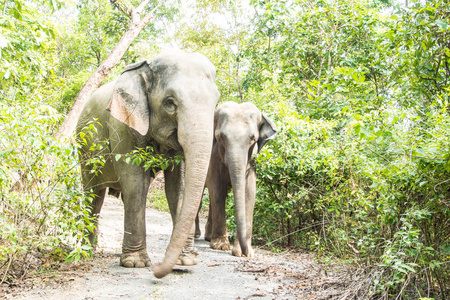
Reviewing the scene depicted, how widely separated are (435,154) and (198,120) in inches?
94.1

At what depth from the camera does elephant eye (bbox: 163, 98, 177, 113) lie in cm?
487

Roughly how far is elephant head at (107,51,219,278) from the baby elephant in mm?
1420

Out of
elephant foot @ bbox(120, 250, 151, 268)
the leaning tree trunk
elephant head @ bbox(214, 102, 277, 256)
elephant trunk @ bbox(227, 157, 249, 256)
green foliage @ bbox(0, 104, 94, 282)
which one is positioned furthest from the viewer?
the leaning tree trunk

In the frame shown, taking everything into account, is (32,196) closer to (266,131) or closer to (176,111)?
(176,111)

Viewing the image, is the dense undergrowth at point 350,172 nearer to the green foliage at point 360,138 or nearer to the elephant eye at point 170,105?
the green foliage at point 360,138

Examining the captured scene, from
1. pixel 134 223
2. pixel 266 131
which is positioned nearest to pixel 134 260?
pixel 134 223

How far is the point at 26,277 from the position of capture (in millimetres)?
4250

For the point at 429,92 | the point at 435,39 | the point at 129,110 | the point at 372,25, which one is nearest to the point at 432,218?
the point at 435,39

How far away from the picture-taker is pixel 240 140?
270 inches

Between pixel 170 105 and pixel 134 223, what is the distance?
157cm

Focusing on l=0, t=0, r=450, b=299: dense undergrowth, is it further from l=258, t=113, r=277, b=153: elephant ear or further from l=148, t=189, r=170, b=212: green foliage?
l=148, t=189, r=170, b=212: green foliage

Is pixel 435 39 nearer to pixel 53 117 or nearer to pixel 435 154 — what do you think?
pixel 435 154

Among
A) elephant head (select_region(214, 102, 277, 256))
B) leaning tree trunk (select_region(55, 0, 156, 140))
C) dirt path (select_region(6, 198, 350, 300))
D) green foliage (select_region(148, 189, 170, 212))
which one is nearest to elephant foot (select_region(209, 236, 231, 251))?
elephant head (select_region(214, 102, 277, 256))

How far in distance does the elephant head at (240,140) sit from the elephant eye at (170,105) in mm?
1985
